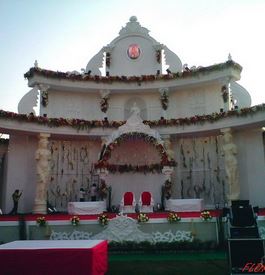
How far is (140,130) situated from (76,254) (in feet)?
49.7

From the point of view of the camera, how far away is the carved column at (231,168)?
21.1 metres

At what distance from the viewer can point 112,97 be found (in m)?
27.2

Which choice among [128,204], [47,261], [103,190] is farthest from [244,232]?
[103,190]

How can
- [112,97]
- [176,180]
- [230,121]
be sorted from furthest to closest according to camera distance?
[112,97] < [176,180] < [230,121]

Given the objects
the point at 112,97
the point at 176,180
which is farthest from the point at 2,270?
the point at 112,97

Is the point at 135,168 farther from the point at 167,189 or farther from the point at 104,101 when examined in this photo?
the point at 104,101

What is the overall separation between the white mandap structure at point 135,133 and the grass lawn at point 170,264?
746 centimetres

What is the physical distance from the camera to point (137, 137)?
22953mm

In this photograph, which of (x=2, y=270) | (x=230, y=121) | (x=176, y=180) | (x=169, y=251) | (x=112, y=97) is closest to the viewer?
(x=2, y=270)

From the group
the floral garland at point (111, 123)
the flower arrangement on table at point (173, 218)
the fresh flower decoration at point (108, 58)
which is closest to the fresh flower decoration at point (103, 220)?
the flower arrangement on table at point (173, 218)

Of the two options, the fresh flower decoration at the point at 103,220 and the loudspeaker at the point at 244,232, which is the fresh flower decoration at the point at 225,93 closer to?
the fresh flower decoration at the point at 103,220

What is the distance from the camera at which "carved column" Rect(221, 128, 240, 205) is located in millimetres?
21141

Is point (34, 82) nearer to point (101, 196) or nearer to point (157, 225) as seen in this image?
point (101, 196)

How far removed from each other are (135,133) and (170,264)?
36.7 ft
